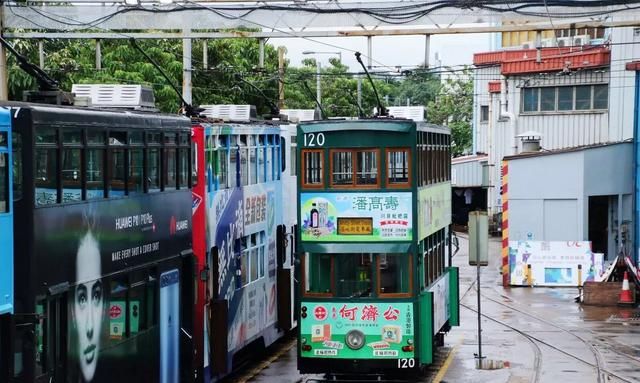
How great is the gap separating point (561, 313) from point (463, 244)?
19.4m

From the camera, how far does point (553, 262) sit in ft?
111

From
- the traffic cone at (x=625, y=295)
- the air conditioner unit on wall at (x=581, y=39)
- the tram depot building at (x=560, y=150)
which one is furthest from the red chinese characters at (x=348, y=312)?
the air conditioner unit on wall at (x=581, y=39)

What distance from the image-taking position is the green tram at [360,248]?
18188mm

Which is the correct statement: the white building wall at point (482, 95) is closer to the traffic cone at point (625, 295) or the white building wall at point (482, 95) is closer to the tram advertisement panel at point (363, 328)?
the traffic cone at point (625, 295)

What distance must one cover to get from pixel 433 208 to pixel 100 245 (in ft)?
28.4

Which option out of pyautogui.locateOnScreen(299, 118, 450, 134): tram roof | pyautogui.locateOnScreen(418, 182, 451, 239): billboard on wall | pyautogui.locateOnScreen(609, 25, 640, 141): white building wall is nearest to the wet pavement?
pyautogui.locateOnScreen(418, 182, 451, 239): billboard on wall

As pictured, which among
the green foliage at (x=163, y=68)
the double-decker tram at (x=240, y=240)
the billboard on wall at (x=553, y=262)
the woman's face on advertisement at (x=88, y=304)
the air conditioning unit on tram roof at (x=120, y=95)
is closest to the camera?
the woman's face on advertisement at (x=88, y=304)

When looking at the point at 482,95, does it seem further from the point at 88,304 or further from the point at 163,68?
the point at 88,304

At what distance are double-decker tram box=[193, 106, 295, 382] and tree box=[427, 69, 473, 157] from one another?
58.1 meters

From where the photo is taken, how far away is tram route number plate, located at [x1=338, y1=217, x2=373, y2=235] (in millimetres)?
18156

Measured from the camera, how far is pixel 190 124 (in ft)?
53.4

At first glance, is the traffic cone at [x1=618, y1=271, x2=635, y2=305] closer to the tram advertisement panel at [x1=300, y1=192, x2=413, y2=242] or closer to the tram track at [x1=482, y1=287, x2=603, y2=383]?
the tram track at [x1=482, y1=287, x2=603, y2=383]

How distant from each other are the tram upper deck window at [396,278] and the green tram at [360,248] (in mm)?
14

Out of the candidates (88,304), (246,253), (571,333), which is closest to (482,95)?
(571,333)
